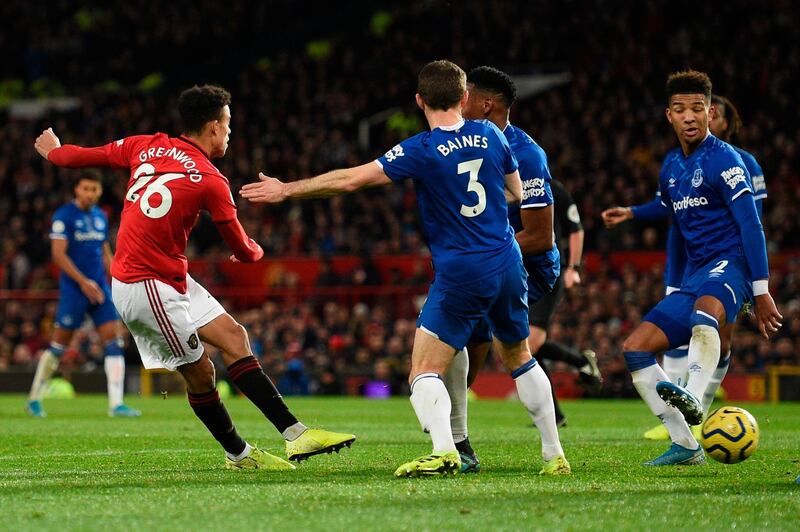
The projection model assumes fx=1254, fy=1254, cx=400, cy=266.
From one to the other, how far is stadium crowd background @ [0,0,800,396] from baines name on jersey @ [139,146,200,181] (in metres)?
12.8

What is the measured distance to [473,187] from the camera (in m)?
6.71

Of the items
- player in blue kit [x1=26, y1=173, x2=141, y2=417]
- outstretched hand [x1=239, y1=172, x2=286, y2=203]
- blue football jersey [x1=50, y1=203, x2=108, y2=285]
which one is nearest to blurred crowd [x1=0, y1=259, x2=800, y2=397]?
player in blue kit [x1=26, y1=173, x2=141, y2=417]

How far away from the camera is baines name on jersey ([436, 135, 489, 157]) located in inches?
262

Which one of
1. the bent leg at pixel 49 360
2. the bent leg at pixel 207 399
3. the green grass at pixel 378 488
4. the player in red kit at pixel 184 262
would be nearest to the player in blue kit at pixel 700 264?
the green grass at pixel 378 488

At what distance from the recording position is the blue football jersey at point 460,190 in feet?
21.8

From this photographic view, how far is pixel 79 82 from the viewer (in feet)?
115

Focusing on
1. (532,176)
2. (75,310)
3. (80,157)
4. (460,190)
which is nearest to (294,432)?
(460,190)

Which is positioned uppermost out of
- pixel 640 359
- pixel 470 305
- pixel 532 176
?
pixel 532 176

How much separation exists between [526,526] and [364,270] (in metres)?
18.6

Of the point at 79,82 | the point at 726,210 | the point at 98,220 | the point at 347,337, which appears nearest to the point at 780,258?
the point at 347,337

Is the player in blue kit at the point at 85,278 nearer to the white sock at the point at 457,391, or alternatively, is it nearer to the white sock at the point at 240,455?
the white sock at the point at 240,455

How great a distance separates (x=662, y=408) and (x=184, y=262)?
10.2 ft

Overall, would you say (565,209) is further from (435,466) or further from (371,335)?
(371,335)

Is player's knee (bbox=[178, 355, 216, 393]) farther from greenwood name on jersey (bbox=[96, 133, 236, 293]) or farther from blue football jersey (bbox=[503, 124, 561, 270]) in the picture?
blue football jersey (bbox=[503, 124, 561, 270])
